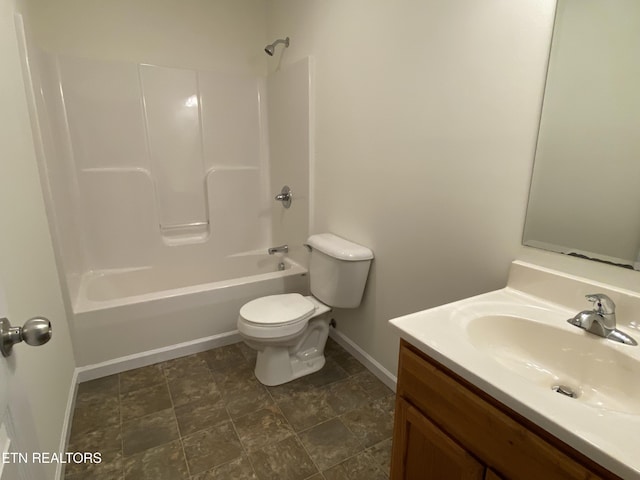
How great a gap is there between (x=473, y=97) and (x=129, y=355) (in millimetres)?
2267

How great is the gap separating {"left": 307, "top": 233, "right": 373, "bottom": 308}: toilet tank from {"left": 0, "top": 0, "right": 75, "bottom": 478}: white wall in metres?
1.31

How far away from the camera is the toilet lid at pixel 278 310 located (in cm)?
185

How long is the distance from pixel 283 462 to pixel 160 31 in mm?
2824

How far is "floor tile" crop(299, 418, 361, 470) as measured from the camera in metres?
1.51

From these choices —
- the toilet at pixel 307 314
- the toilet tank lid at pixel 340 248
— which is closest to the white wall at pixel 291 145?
the toilet tank lid at pixel 340 248

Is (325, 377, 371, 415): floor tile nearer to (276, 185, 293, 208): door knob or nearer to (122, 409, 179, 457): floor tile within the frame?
(122, 409, 179, 457): floor tile

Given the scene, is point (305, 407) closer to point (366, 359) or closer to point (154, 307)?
point (366, 359)

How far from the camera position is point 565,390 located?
93 centimetres

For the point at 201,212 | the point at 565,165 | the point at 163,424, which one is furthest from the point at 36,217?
the point at 565,165

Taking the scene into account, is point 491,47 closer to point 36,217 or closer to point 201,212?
point 36,217

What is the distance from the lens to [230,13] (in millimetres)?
2684

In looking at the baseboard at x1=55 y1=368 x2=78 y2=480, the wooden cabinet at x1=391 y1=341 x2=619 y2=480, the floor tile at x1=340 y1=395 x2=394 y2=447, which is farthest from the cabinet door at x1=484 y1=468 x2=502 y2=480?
the baseboard at x1=55 y1=368 x2=78 y2=480

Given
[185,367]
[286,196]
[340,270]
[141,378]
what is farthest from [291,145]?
[141,378]

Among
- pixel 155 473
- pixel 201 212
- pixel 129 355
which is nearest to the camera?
pixel 155 473
